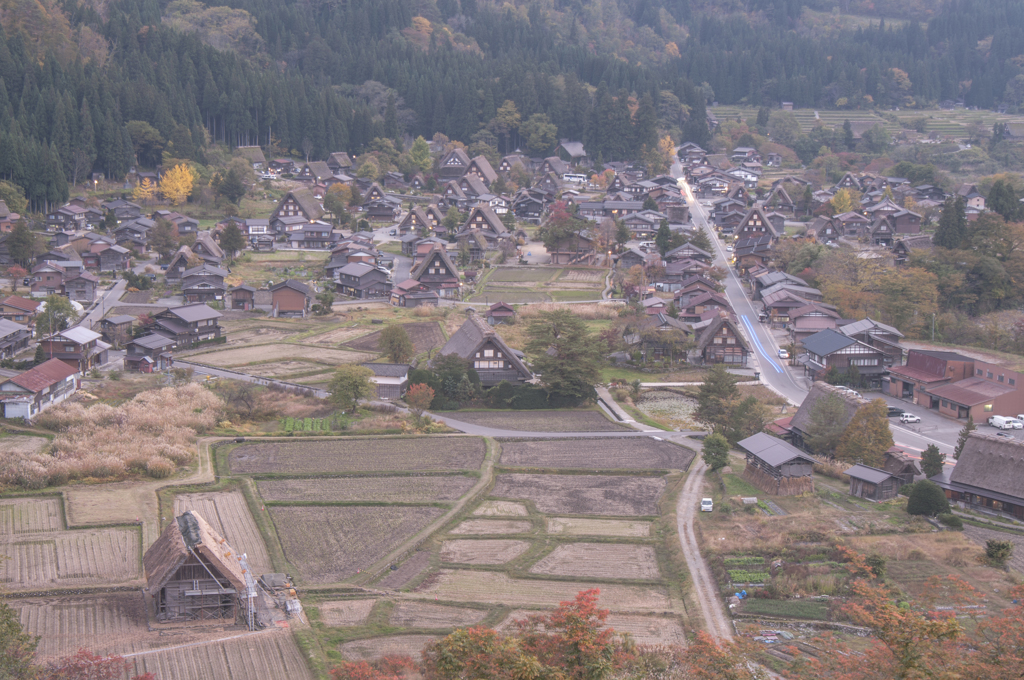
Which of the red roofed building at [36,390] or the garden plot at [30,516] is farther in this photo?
the red roofed building at [36,390]

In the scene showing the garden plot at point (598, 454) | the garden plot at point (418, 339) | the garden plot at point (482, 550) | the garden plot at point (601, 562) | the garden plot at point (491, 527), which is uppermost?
the garden plot at point (601, 562)

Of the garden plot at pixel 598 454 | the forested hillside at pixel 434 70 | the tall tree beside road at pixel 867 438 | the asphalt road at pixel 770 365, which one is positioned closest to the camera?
the tall tree beside road at pixel 867 438

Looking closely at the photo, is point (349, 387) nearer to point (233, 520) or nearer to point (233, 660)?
point (233, 520)

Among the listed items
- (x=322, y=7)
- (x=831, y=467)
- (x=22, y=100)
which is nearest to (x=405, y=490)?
(x=831, y=467)

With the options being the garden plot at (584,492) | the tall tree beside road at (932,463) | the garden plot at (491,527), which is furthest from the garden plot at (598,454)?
the tall tree beside road at (932,463)

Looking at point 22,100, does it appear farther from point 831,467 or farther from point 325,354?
point 831,467

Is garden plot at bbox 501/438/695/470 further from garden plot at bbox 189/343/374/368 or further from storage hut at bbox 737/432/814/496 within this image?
garden plot at bbox 189/343/374/368

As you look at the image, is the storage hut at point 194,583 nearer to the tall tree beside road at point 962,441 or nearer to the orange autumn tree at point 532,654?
the orange autumn tree at point 532,654
